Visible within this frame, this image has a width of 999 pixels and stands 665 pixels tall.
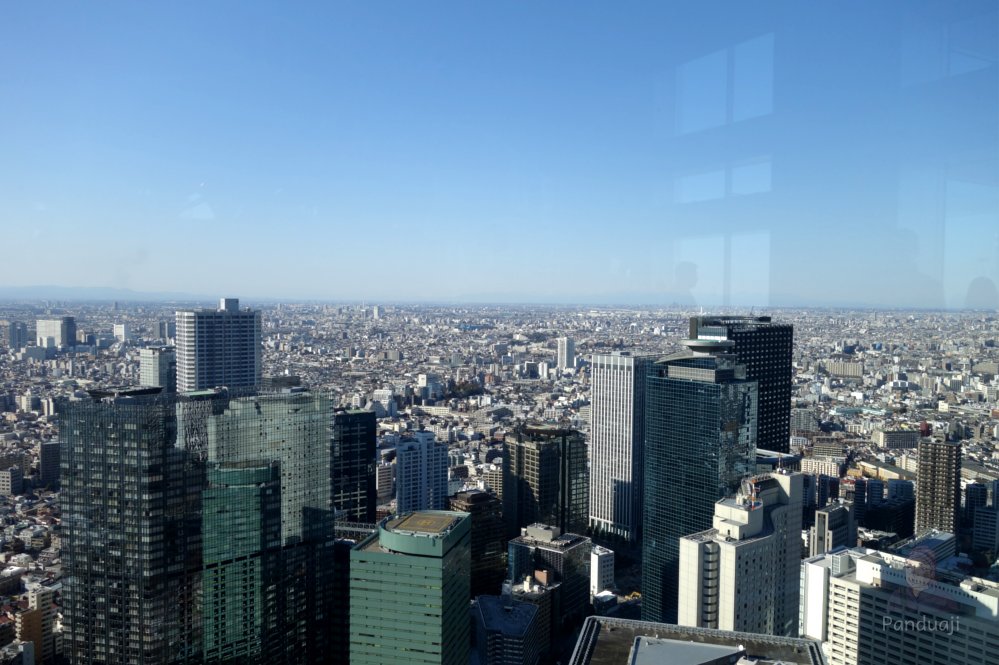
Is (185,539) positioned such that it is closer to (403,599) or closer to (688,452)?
(403,599)

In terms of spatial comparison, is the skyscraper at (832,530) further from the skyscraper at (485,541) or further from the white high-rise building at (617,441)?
the skyscraper at (485,541)

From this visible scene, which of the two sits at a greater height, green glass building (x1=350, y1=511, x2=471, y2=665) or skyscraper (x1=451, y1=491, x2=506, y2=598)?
green glass building (x1=350, y1=511, x2=471, y2=665)

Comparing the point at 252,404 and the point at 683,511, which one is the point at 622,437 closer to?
the point at 683,511

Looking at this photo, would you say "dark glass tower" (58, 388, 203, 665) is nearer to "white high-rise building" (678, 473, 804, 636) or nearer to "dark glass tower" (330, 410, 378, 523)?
"dark glass tower" (330, 410, 378, 523)

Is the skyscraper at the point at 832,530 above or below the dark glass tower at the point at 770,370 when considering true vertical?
below

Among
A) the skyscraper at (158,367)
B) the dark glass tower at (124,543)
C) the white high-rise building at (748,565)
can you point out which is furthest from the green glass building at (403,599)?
the skyscraper at (158,367)

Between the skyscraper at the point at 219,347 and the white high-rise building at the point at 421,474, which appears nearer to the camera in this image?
the skyscraper at the point at 219,347

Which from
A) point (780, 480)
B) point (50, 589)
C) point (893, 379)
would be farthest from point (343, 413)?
point (893, 379)

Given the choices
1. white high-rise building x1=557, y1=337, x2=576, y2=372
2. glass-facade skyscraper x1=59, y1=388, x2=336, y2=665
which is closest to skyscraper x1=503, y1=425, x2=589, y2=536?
white high-rise building x1=557, y1=337, x2=576, y2=372
